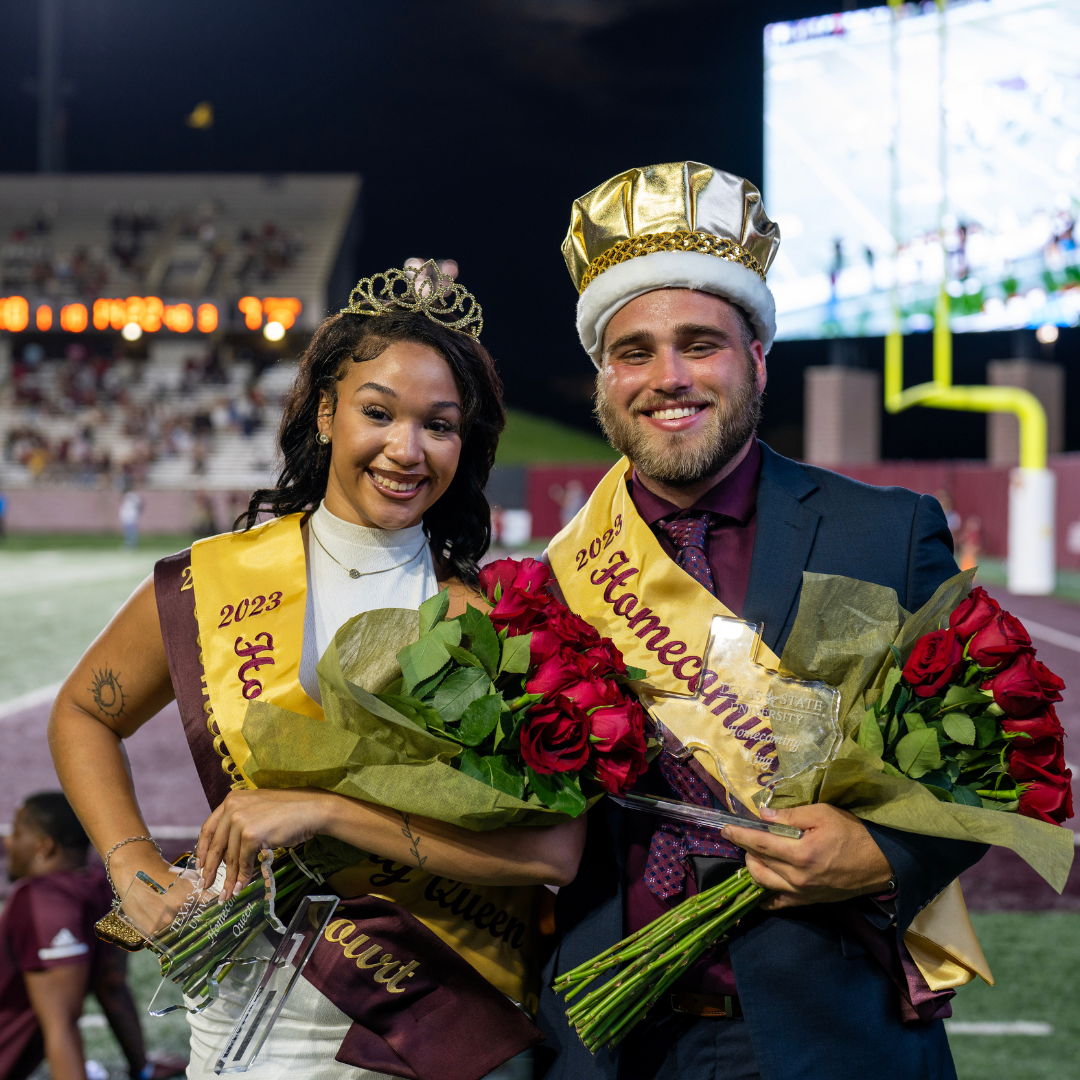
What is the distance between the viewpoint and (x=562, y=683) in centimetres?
137

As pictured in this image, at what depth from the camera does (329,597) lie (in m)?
1.82

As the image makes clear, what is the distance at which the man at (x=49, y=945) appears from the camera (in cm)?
245

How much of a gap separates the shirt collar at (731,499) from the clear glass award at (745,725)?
10.6 inches

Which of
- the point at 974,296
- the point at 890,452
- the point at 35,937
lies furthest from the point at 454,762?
the point at 890,452

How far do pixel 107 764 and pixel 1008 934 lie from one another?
3228mm

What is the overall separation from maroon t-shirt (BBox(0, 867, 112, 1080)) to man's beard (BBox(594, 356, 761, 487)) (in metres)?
1.70

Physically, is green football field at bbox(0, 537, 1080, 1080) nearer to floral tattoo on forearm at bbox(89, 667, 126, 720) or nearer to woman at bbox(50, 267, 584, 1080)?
woman at bbox(50, 267, 584, 1080)

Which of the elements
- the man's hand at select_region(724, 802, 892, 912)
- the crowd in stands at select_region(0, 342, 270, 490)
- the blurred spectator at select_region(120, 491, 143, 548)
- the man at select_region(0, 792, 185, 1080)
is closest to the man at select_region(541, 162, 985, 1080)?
the man's hand at select_region(724, 802, 892, 912)

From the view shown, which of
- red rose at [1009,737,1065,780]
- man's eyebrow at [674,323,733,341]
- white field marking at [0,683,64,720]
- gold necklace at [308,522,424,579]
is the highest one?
man's eyebrow at [674,323,733,341]

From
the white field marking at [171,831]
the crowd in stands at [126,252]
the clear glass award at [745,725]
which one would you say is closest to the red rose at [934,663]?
the clear glass award at [745,725]

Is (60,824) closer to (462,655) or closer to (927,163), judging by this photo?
(462,655)

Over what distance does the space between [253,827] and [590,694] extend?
0.44m

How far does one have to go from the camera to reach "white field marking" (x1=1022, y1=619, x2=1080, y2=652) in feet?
33.5

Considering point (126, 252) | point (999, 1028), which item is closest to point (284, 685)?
point (999, 1028)
